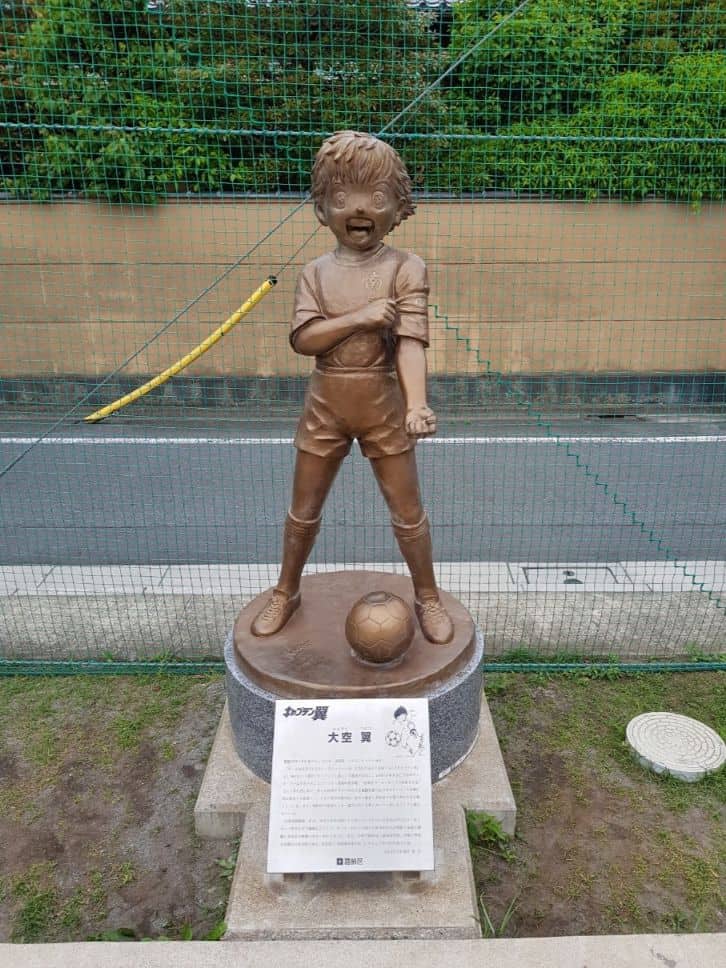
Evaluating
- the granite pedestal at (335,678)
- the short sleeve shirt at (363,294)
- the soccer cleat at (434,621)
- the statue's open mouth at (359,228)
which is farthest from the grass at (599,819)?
the statue's open mouth at (359,228)

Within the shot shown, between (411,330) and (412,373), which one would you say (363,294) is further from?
(412,373)

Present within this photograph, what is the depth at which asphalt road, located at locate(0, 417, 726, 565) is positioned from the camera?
20.1ft

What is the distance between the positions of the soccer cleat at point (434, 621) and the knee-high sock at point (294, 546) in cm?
55

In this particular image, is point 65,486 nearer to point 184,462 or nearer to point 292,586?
point 184,462

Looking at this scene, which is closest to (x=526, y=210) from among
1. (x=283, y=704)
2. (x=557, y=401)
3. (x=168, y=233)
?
(x=557, y=401)

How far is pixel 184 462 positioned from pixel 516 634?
4.83 meters

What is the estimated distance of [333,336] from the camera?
110 inches

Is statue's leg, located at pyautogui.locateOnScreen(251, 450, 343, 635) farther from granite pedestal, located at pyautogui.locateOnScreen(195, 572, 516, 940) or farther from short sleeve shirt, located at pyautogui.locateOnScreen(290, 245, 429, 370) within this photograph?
short sleeve shirt, located at pyautogui.locateOnScreen(290, 245, 429, 370)

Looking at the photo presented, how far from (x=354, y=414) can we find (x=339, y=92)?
4.59m

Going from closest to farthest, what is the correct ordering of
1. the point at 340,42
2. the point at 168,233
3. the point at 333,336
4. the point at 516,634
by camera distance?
the point at 333,336 < the point at 516,634 < the point at 340,42 < the point at 168,233

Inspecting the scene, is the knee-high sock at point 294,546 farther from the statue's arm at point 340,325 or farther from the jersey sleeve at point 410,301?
the jersey sleeve at point 410,301

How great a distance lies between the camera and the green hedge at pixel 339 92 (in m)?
6.14

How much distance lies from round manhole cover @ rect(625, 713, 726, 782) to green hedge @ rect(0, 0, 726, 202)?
4.74 m

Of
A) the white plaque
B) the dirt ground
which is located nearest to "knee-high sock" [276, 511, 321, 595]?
the white plaque
